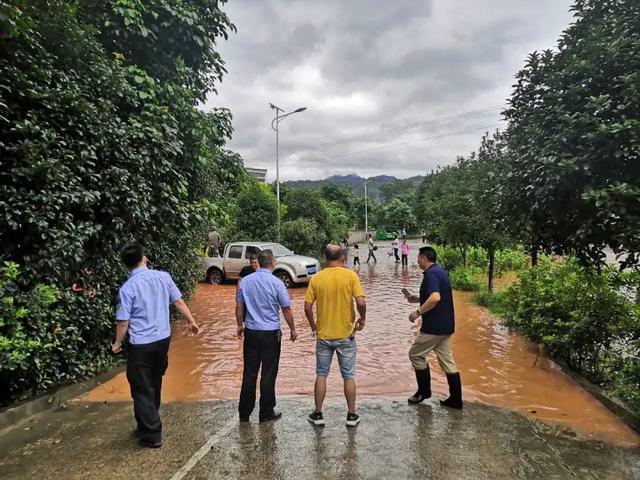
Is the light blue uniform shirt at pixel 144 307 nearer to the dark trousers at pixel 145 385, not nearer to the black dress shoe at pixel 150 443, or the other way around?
the dark trousers at pixel 145 385

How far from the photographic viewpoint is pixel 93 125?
17.3ft

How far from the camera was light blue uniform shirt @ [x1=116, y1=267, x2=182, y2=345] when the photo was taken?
3943 millimetres

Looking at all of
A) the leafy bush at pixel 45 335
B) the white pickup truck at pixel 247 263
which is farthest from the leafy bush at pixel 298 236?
the leafy bush at pixel 45 335

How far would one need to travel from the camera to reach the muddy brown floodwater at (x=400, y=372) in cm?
526

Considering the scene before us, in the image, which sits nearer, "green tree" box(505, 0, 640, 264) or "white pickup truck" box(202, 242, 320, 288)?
"green tree" box(505, 0, 640, 264)

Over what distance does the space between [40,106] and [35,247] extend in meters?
1.58

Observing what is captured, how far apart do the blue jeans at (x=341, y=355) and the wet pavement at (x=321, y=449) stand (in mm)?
547

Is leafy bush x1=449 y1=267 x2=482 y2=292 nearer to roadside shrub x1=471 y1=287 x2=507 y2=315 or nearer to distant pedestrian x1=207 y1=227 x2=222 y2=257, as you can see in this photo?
roadside shrub x1=471 y1=287 x2=507 y2=315

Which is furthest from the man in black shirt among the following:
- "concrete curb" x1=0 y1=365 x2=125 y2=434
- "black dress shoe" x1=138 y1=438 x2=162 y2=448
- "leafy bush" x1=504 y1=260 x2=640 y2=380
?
"concrete curb" x1=0 y1=365 x2=125 y2=434

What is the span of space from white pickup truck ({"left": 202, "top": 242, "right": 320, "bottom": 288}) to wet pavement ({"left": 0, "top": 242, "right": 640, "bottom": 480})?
8.40m

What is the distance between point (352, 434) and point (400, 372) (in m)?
2.67

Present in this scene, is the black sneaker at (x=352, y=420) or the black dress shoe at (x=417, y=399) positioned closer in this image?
the black sneaker at (x=352, y=420)

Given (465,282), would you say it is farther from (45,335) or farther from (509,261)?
(45,335)

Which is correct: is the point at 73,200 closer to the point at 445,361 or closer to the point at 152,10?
the point at 152,10
